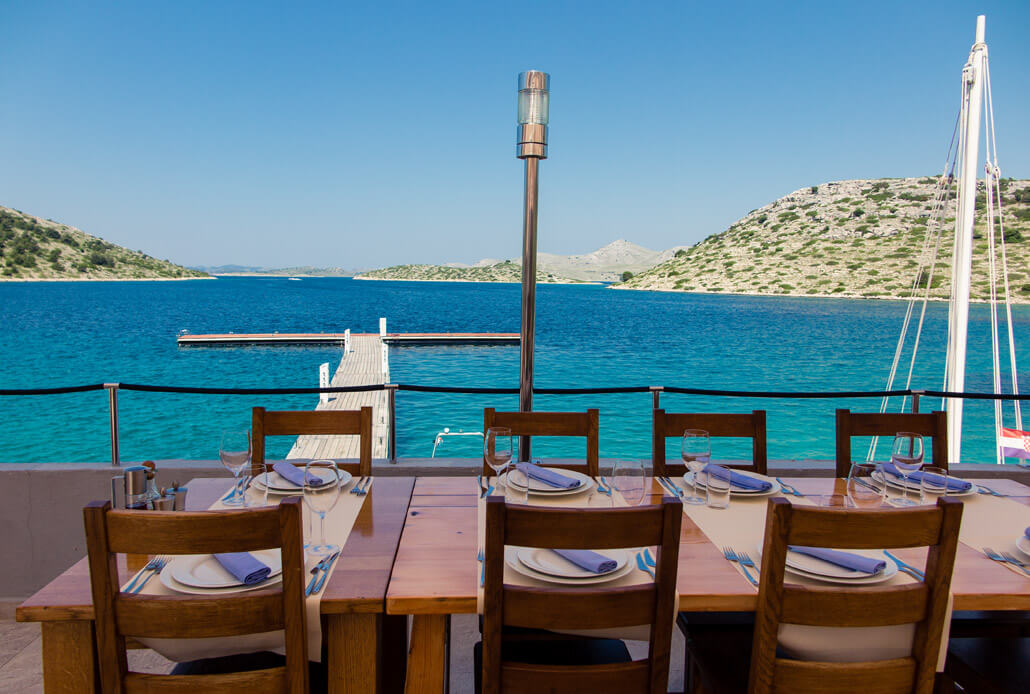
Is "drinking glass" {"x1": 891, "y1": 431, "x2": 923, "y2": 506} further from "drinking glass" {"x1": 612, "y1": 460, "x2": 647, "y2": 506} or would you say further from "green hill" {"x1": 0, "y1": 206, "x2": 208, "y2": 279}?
"green hill" {"x1": 0, "y1": 206, "x2": 208, "y2": 279}

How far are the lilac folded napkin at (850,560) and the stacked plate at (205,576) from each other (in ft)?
3.92

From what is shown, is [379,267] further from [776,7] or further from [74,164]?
[776,7]

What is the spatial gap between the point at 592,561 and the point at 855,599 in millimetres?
534

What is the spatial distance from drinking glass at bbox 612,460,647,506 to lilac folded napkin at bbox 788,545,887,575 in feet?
1.37

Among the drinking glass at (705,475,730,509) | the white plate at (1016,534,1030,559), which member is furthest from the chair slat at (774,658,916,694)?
the drinking glass at (705,475,730,509)

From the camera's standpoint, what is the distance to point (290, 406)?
69.5ft

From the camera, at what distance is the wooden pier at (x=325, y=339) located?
3030 cm

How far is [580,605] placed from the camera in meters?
1.28

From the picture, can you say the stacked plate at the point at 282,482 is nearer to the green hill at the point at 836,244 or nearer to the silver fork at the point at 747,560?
the silver fork at the point at 747,560

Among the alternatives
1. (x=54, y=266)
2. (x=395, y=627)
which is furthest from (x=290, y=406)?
(x=54, y=266)

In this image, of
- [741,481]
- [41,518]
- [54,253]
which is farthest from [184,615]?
[54,253]

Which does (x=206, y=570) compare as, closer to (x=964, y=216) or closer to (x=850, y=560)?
(x=850, y=560)

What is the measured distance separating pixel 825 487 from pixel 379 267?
127m

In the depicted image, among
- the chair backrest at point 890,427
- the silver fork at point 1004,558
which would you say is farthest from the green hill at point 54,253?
the silver fork at point 1004,558
